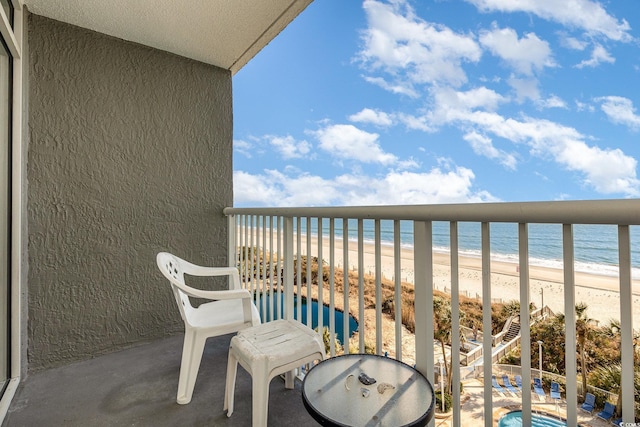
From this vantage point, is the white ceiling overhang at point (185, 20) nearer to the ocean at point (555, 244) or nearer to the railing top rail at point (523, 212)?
the railing top rail at point (523, 212)

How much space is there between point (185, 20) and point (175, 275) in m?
1.91

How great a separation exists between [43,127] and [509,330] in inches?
136

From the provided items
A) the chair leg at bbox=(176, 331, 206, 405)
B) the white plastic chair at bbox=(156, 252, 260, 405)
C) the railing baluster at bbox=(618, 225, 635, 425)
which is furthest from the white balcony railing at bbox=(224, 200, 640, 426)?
the chair leg at bbox=(176, 331, 206, 405)

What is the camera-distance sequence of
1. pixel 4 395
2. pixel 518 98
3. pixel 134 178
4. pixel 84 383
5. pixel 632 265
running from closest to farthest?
pixel 632 265 < pixel 4 395 < pixel 84 383 < pixel 134 178 < pixel 518 98

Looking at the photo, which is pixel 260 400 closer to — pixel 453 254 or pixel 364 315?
pixel 364 315

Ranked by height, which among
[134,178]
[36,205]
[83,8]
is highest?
[83,8]

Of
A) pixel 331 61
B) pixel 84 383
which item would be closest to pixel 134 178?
pixel 84 383

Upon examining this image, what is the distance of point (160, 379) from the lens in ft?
6.46

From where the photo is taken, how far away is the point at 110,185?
2.40 meters

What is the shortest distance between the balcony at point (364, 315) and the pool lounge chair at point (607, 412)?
3 cm

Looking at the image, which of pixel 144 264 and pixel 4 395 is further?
pixel 144 264

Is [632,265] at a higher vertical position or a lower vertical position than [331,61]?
lower

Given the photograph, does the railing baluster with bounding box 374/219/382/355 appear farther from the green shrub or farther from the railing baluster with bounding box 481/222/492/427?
the railing baluster with bounding box 481/222/492/427

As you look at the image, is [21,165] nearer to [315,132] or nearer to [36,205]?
[36,205]
